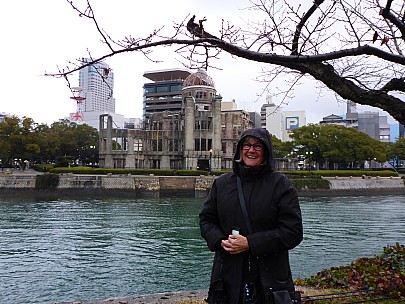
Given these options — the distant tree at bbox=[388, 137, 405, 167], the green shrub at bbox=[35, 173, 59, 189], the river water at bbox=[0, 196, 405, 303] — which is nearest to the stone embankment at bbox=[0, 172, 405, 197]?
the green shrub at bbox=[35, 173, 59, 189]

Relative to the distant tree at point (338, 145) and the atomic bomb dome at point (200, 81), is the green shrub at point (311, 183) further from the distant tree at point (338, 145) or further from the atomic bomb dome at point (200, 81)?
the atomic bomb dome at point (200, 81)

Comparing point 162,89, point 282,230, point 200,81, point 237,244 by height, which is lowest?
point 237,244

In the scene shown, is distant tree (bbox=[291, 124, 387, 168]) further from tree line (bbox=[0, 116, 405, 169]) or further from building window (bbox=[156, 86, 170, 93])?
building window (bbox=[156, 86, 170, 93])

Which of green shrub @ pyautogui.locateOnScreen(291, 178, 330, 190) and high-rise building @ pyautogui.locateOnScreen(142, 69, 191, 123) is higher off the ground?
high-rise building @ pyautogui.locateOnScreen(142, 69, 191, 123)

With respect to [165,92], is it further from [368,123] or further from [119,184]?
[119,184]

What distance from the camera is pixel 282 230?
9.93 feet

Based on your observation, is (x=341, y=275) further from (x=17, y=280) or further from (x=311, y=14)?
(x=17, y=280)

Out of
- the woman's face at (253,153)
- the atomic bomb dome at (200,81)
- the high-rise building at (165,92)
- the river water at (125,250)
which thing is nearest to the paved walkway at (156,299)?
the river water at (125,250)

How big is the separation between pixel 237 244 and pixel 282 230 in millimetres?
385

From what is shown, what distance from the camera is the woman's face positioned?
329cm

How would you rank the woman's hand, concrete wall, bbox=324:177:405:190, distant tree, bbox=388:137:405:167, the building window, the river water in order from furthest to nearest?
the building window, distant tree, bbox=388:137:405:167, concrete wall, bbox=324:177:405:190, the river water, the woman's hand

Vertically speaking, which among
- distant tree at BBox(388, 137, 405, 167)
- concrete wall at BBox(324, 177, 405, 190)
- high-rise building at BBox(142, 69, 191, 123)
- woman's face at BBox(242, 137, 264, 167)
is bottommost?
concrete wall at BBox(324, 177, 405, 190)

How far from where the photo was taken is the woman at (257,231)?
298 centimetres

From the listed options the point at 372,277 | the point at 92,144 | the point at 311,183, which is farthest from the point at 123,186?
the point at 372,277
